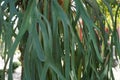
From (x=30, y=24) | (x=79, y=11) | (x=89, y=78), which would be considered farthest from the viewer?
(x=89, y=78)

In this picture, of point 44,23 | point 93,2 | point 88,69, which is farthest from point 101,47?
point 44,23

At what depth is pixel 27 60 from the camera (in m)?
1.06

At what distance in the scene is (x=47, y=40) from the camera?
3.26 feet

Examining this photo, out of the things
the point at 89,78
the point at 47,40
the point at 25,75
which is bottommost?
the point at 89,78

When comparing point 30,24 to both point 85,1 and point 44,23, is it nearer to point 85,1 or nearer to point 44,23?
point 44,23

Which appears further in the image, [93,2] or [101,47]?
[101,47]

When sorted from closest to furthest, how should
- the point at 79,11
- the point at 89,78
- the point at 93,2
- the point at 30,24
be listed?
1. the point at 30,24
2. the point at 79,11
3. the point at 93,2
4. the point at 89,78

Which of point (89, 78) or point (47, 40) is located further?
point (89, 78)

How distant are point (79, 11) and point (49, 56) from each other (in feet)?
0.68

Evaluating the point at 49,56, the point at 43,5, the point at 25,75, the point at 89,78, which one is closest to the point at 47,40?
the point at 49,56

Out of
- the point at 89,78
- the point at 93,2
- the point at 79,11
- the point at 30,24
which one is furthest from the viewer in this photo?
the point at 89,78

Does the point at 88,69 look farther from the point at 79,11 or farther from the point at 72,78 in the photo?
the point at 79,11

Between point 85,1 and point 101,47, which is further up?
point 85,1

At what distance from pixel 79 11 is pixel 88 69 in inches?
11.5
